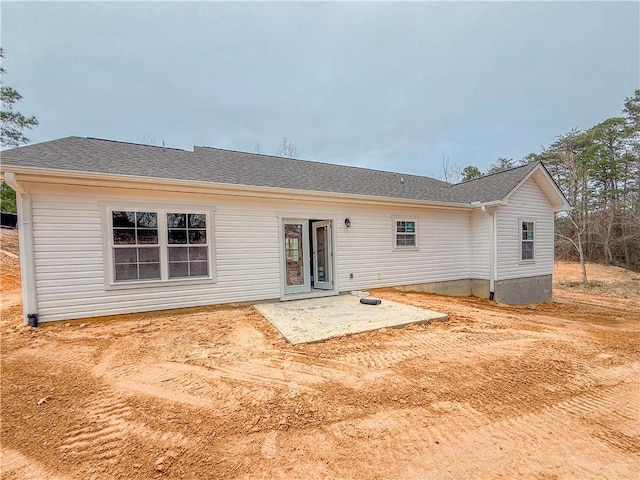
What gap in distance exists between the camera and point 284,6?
34.2 ft

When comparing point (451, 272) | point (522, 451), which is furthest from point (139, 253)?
point (451, 272)

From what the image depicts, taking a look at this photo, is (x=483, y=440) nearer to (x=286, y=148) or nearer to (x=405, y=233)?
(x=405, y=233)

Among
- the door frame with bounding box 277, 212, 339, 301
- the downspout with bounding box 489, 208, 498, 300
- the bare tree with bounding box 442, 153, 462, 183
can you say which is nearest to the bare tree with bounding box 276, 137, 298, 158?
the bare tree with bounding box 442, 153, 462, 183

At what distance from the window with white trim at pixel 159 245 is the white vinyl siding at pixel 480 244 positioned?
889cm

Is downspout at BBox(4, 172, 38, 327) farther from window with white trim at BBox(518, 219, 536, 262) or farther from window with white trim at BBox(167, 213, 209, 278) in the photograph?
window with white trim at BBox(518, 219, 536, 262)

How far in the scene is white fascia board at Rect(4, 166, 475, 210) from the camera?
4.84 m

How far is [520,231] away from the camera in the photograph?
9906 mm

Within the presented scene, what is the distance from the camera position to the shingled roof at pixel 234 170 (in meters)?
5.39

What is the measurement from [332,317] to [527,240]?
8896 millimetres

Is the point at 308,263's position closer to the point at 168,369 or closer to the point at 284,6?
the point at 168,369

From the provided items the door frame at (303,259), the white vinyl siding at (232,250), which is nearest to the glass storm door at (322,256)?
the white vinyl siding at (232,250)

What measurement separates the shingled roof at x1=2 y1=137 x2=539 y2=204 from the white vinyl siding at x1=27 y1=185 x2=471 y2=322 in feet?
1.49

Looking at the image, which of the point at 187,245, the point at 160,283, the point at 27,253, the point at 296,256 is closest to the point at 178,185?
the point at 187,245

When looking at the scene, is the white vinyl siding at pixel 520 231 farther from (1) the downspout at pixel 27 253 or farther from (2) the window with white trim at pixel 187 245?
(1) the downspout at pixel 27 253
